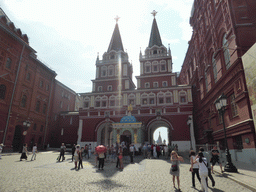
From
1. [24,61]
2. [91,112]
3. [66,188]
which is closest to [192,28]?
[91,112]

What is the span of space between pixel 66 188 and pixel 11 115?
24.5m

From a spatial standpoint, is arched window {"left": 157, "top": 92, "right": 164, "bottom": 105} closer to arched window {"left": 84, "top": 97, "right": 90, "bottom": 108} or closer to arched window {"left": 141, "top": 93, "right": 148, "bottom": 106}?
arched window {"left": 141, "top": 93, "right": 148, "bottom": 106}

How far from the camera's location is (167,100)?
31.6 m

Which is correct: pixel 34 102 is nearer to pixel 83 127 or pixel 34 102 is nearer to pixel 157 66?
pixel 83 127

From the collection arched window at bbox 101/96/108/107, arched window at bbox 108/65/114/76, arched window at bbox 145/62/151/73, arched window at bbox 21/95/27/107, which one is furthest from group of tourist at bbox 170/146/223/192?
arched window at bbox 108/65/114/76

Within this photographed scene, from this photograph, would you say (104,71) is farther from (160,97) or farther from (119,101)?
(160,97)

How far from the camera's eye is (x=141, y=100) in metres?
32.5

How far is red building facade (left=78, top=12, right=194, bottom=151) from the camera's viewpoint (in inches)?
1180

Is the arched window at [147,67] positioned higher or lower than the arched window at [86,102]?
higher

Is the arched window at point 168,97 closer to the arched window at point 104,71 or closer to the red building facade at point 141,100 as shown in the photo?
the red building facade at point 141,100

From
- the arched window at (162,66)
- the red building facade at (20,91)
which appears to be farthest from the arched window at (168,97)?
the red building facade at (20,91)

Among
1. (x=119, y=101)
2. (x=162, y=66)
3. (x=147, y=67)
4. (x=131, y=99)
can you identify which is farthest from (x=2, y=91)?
(x=162, y=66)

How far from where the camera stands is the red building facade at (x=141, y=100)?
1180 inches

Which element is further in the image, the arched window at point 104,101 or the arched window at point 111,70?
the arched window at point 111,70
